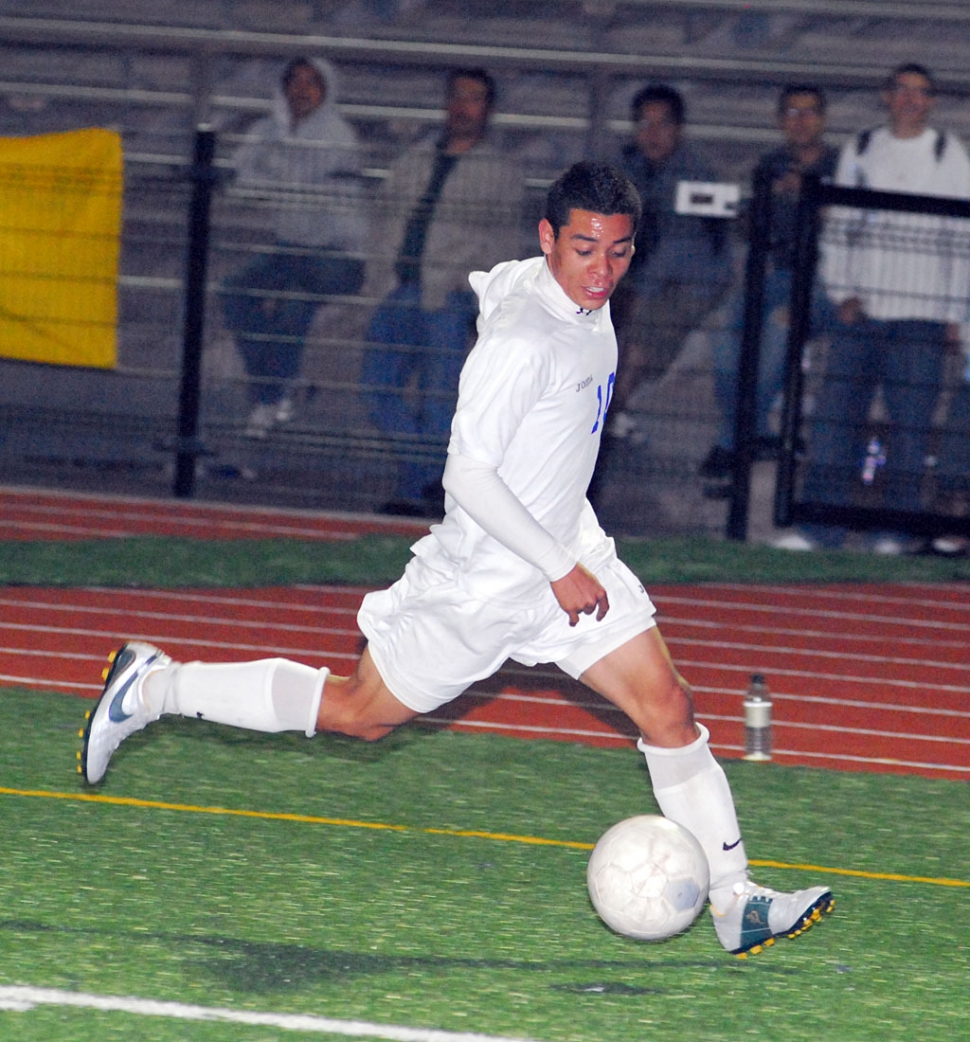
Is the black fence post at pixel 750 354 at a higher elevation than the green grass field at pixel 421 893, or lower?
higher

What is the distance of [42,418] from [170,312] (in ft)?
3.50

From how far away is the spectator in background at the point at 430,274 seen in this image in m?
10.7

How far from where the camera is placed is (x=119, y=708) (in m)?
4.99

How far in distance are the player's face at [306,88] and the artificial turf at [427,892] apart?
18.0 feet

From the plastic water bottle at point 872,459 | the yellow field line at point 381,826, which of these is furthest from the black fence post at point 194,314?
the yellow field line at point 381,826

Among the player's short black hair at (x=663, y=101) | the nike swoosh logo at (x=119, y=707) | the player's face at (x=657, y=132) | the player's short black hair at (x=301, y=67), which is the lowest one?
the nike swoosh logo at (x=119, y=707)

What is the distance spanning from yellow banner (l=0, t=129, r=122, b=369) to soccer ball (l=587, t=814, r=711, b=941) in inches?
290

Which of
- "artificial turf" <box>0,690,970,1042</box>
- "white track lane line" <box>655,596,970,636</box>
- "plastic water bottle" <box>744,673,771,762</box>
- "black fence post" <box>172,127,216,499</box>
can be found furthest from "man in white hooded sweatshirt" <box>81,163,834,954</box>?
"black fence post" <box>172,127,216,499</box>

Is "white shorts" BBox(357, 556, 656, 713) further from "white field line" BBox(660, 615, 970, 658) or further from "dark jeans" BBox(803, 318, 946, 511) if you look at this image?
"dark jeans" BBox(803, 318, 946, 511)

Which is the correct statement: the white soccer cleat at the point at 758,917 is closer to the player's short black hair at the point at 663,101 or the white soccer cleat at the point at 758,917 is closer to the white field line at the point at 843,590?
the white field line at the point at 843,590

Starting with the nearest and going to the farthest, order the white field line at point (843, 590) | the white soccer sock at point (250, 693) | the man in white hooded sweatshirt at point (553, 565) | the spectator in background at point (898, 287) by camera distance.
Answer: the man in white hooded sweatshirt at point (553, 565) < the white soccer sock at point (250, 693) < the white field line at point (843, 590) < the spectator in background at point (898, 287)

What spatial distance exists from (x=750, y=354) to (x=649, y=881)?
6.77m

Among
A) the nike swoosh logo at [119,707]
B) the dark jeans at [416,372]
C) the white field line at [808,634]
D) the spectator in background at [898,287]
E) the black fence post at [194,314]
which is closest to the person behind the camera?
the nike swoosh logo at [119,707]

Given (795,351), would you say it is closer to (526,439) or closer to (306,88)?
(306,88)
